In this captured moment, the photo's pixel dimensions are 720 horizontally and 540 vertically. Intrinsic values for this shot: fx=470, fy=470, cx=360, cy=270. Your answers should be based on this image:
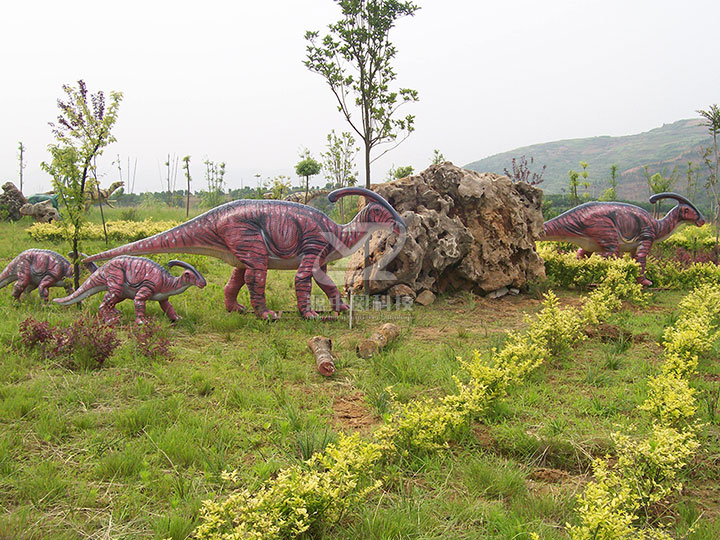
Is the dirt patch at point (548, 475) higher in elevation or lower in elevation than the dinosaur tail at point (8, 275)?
lower

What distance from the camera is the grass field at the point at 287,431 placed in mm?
2148

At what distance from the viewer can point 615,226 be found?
8922mm

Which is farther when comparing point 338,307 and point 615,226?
point 615,226

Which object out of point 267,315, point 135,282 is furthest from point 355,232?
point 135,282

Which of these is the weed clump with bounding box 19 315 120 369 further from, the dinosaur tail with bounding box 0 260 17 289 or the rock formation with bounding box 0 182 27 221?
the rock formation with bounding box 0 182 27 221

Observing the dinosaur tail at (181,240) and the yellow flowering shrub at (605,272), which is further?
the yellow flowering shrub at (605,272)

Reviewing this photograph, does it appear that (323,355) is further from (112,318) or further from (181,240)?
(181,240)

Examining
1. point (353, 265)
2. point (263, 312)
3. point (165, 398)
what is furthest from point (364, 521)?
point (353, 265)

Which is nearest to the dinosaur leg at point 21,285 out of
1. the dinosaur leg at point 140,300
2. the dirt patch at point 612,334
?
the dinosaur leg at point 140,300

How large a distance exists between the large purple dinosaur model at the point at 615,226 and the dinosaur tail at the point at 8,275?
834 centimetres

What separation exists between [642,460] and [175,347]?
12.9ft

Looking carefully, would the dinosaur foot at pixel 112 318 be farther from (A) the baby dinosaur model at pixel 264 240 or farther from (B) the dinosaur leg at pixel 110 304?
(A) the baby dinosaur model at pixel 264 240

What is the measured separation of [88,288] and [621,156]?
245 feet

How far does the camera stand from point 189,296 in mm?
6789
